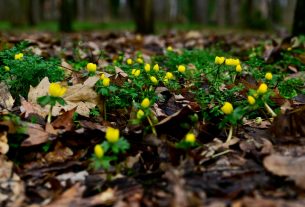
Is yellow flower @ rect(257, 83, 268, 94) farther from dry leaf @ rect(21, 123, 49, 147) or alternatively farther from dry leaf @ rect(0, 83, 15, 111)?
dry leaf @ rect(0, 83, 15, 111)

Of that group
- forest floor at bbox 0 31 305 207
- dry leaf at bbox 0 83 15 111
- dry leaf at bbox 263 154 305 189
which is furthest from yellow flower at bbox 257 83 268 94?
dry leaf at bbox 0 83 15 111

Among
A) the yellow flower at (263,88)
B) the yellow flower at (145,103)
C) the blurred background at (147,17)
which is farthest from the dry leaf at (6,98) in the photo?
the blurred background at (147,17)

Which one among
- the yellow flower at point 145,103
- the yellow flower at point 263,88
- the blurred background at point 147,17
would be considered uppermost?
the yellow flower at point 263,88

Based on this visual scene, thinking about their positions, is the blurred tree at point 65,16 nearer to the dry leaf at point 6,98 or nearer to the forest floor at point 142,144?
the forest floor at point 142,144

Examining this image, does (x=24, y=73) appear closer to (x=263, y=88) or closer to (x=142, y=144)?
(x=142, y=144)

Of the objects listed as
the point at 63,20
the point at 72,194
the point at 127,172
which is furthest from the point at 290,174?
the point at 63,20

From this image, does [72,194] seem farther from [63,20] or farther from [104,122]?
[63,20]
